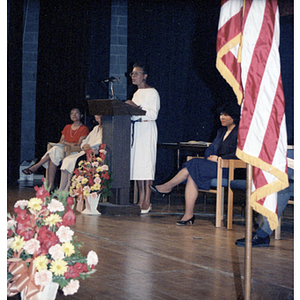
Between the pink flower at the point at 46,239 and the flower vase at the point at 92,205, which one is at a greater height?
the pink flower at the point at 46,239

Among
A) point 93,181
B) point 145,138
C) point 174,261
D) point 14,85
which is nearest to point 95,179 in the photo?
point 93,181

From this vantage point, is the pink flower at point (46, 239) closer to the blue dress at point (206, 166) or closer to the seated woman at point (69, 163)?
the blue dress at point (206, 166)

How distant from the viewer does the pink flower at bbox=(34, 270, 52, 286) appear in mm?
1958

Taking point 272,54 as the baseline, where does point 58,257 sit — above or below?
below

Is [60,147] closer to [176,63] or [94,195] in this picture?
[94,195]

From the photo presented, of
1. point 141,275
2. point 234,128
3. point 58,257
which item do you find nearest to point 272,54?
point 58,257

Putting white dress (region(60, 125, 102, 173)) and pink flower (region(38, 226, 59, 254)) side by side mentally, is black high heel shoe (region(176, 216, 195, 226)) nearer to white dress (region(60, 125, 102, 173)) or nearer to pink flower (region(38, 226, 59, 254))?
white dress (region(60, 125, 102, 173))

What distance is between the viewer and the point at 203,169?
15.6ft

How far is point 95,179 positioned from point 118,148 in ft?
1.40

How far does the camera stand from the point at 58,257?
2.02 metres

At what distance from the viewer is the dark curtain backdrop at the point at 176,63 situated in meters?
8.57

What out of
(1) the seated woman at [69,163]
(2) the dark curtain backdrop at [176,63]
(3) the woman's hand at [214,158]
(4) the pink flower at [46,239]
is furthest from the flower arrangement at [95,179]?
(2) the dark curtain backdrop at [176,63]
